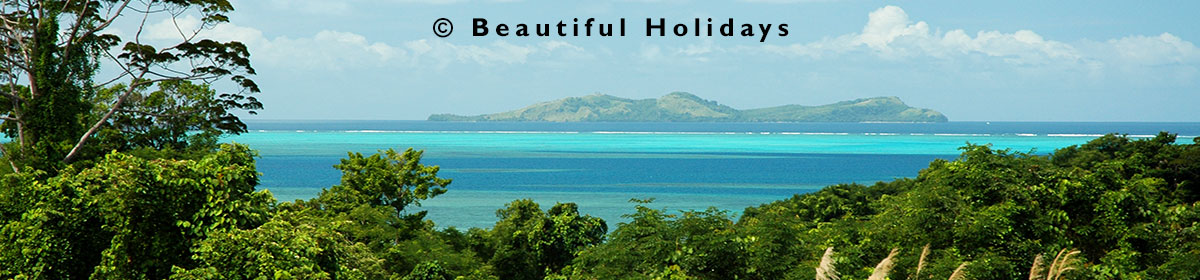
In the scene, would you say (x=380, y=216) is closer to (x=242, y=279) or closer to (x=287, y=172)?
(x=242, y=279)

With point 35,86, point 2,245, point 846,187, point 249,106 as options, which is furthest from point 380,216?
point 846,187

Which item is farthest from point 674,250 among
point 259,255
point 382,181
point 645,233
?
point 382,181

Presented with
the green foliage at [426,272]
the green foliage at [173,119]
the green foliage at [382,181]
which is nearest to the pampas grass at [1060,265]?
the green foliage at [426,272]

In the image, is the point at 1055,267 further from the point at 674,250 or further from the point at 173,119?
the point at 173,119

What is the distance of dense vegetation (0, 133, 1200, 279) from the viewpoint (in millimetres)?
10664

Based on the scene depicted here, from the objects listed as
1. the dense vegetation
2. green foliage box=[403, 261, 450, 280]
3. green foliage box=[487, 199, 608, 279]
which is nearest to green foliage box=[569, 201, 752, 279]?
the dense vegetation

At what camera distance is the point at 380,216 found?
28.8 m

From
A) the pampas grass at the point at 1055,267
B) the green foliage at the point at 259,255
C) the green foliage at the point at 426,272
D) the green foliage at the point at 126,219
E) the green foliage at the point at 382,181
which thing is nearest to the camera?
the green foliage at the point at 259,255

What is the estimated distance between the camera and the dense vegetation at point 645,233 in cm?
1066

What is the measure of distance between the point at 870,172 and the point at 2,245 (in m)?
117

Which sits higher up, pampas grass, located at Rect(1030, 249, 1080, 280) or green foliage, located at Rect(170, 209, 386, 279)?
green foliage, located at Rect(170, 209, 386, 279)

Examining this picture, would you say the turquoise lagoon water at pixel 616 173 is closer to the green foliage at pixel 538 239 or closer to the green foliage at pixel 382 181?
the green foliage at pixel 538 239

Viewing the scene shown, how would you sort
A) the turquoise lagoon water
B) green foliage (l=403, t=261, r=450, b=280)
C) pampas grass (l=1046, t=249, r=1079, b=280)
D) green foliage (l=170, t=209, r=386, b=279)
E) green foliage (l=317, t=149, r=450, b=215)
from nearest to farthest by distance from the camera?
green foliage (l=170, t=209, r=386, b=279) → pampas grass (l=1046, t=249, r=1079, b=280) → green foliage (l=403, t=261, r=450, b=280) → green foliage (l=317, t=149, r=450, b=215) → the turquoise lagoon water

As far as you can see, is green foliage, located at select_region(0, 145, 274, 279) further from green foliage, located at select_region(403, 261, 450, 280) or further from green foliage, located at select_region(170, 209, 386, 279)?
green foliage, located at select_region(403, 261, 450, 280)
